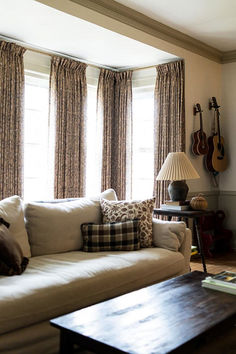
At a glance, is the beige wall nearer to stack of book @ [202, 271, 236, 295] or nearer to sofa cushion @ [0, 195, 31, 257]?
stack of book @ [202, 271, 236, 295]

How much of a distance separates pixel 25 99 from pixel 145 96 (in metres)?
1.63

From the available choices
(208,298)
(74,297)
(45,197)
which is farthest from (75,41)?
(208,298)

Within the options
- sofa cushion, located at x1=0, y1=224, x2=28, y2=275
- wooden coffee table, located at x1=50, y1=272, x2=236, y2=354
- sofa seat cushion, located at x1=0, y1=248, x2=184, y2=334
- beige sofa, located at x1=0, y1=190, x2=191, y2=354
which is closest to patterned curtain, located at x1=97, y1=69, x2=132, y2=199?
beige sofa, located at x1=0, y1=190, x2=191, y2=354

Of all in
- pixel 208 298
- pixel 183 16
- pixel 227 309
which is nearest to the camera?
pixel 227 309

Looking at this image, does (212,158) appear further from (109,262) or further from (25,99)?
(109,262)

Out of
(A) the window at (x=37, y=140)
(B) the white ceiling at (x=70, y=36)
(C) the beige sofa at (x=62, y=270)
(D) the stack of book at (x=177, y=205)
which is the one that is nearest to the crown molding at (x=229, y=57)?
(B) the white ceiling at (x=70, y=36)

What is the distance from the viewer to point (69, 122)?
486 cm

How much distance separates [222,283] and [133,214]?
48.2 inches

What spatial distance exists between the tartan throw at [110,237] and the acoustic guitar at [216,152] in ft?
7.88

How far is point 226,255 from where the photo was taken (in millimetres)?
5340

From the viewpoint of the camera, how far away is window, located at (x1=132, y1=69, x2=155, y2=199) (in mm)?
5383

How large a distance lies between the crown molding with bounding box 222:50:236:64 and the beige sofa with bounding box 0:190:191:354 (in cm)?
294

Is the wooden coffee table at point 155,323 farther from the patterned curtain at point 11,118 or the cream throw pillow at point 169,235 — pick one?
the patterned curtain at point 11,118

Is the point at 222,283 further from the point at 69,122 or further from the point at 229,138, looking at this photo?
the point at 229,138
